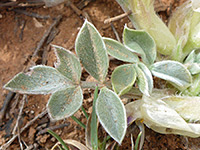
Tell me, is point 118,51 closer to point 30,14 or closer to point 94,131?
point 94,131

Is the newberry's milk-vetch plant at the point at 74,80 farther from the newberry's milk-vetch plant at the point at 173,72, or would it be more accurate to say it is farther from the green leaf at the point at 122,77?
the newberry's milk-vetch plant at the point at 173,72

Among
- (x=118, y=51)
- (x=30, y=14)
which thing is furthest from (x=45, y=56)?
(x=118, y=51)

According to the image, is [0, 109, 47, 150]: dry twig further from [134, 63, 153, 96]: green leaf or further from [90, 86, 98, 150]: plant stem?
[134, 63, 153, 96]: green leaf

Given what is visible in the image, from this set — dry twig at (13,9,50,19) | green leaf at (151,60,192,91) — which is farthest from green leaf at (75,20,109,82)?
dry twig at (13,9,50,19)

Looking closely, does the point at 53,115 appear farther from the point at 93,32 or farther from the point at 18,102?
the point at 18,102

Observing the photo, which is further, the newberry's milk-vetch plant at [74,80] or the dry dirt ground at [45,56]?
the dry dirt ground at [45,56]

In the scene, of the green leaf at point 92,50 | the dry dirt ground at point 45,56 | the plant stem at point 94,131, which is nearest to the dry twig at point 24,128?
the dry dirt ground at point 45,56

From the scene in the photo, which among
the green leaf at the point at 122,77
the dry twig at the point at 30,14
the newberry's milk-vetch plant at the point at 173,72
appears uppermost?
the dry twig at the point at 30,14
